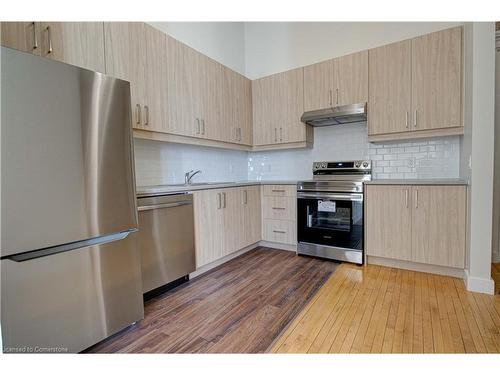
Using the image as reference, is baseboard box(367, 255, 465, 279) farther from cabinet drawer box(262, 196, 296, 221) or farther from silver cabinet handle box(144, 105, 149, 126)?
silver cabinet handle box(144, 105, 149, 126)

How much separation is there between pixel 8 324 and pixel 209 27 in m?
3.57

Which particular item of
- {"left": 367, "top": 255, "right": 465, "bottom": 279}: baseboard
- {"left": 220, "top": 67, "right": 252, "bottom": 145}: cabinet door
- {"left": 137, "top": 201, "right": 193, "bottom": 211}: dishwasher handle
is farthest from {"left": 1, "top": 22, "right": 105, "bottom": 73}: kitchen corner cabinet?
{"left": 367, "top": 255, "right": 465, "bottom": 279}: baseboard

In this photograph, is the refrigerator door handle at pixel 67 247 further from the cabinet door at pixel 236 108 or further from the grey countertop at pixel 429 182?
the grey countertop at pixel 429 182

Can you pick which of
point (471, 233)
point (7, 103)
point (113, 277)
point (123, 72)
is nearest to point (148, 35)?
point (123, 72)

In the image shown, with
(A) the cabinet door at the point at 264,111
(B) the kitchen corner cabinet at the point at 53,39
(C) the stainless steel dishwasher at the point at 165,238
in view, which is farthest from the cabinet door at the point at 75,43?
(A) the cabinet door at the point at 264,111

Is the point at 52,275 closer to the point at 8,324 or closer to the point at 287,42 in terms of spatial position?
the point at 8,324

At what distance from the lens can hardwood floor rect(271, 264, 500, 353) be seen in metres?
1.40

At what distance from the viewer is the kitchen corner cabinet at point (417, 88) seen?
2.33 m

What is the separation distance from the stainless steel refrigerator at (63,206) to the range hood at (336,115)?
6.93ft

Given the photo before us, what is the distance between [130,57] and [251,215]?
80.4 inches

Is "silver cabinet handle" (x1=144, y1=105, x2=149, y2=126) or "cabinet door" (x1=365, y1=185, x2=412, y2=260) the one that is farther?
"cabinet door" (x1=365, y1=185, x2=412, y2=260)

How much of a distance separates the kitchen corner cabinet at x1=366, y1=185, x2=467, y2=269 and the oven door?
0.12 metres

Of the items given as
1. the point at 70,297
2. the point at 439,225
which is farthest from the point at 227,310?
the point at 439,225

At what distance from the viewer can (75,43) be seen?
170cm
